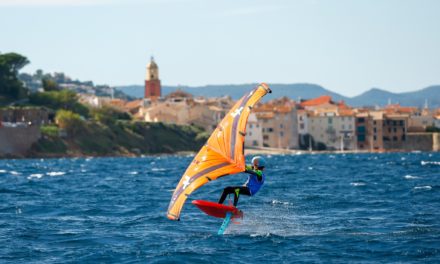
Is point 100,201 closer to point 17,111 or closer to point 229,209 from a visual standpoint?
point 229,209

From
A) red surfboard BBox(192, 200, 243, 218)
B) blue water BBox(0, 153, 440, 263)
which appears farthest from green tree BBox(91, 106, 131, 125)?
red surfboard BBox(192, 200, 243, 218)

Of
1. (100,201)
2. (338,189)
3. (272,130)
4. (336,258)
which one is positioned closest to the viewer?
(336,258)

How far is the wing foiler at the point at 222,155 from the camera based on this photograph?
25.5 metres

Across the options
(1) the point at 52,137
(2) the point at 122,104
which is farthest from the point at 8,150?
(2) the point at 122,104

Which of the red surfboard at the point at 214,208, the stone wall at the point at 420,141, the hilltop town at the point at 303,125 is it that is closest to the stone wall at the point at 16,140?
the hilltop town at the point at 303,125

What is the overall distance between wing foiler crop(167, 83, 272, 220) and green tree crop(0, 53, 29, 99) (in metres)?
130

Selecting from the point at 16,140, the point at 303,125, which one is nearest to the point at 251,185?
the point at 16,140

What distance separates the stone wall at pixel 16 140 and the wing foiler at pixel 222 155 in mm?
104130

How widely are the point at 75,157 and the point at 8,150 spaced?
10.2m

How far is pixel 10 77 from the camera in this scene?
156375 mm

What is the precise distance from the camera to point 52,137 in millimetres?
136625

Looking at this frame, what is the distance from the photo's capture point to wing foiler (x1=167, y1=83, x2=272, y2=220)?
2555 centimetres

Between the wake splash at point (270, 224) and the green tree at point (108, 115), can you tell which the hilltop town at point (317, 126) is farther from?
the wake splash at point (270, 224)

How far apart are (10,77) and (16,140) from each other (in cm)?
2925
